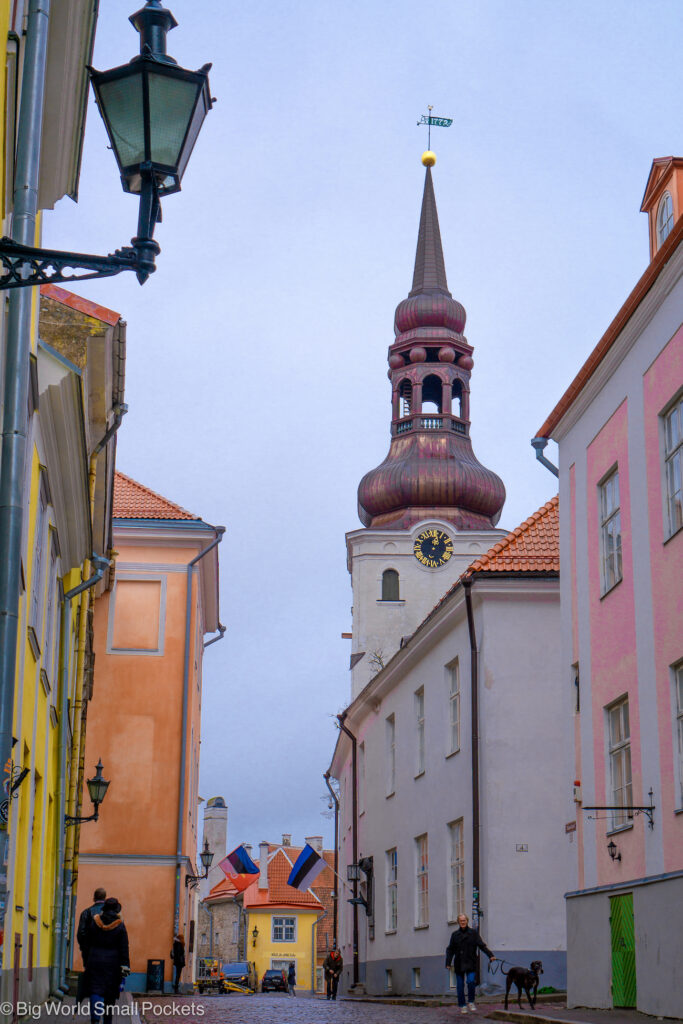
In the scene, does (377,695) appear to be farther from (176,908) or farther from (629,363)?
(629,363)

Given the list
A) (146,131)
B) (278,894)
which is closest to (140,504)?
(146,131)

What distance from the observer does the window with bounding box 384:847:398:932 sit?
2872 cm

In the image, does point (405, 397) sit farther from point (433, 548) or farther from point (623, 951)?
point (623, 951)

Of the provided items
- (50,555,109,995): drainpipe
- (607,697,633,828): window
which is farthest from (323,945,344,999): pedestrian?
(607,697,633,828): window

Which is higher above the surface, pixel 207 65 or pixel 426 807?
pixel 207 65

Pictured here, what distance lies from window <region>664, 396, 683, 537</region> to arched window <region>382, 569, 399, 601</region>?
158 ft

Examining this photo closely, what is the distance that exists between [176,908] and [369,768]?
7.06 m

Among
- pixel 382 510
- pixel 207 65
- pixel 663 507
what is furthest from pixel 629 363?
pixel 382 510

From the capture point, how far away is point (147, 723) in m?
27.8

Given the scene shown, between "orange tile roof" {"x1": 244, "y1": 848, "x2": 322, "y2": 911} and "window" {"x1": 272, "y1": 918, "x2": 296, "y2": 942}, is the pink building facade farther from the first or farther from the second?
"window" {"x1": 272, "y1": 918, "x2": 296, "y2": 942}

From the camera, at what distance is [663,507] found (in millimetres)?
14672

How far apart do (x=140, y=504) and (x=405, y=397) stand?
3852 cm

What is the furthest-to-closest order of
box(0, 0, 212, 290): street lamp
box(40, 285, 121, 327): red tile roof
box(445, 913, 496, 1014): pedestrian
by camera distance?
box(40, 285, 121, 327): red tile roof < box(445, 913, 496, 1014): pedestrian < box(0, 0, 212, 290): street lamp

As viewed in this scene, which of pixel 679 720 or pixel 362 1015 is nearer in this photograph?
pixel 679 720
